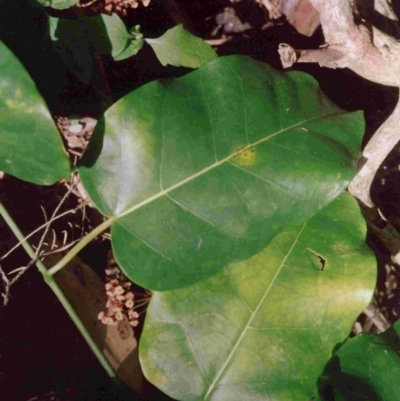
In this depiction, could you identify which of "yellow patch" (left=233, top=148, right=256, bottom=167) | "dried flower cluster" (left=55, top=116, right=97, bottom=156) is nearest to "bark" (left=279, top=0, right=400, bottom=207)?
"yellow patch" (left=233, top=148, right=256, bottom=167)

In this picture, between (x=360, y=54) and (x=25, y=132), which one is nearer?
(x=25, y=132)

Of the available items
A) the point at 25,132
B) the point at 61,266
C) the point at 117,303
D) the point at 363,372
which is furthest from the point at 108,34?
the point at 363,372

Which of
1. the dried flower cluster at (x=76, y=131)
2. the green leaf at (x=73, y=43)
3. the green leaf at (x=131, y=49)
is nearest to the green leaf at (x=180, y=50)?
the green leaf at (x=131, y=49)

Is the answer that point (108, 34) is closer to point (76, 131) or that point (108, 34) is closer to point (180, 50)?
point (180, 50)

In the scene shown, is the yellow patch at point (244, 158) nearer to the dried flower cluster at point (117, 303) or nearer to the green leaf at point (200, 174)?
the green leaf at point (200, 174)

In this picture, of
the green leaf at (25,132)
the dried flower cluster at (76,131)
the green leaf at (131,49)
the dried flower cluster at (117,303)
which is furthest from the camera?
the dried flower cluster at (76,131)

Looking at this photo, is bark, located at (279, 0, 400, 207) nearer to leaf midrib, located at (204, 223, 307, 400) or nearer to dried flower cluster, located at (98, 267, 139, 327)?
leaf midrib, located at (204, 223, 307, 400)
